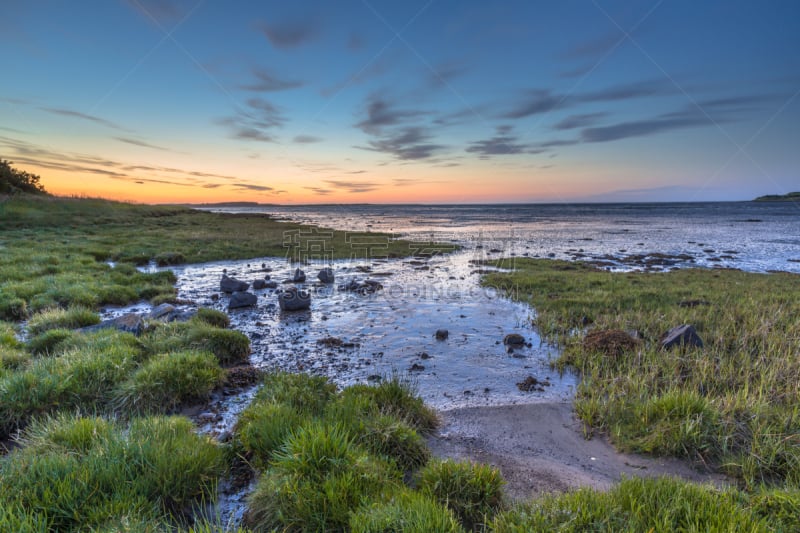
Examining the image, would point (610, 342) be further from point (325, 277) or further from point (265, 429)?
point (325, 277)

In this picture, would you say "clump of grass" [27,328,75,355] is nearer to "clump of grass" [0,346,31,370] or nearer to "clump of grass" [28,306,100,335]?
"clump of grass" [0,346,31,370]

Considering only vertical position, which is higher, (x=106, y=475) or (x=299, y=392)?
(x=106, y=475)

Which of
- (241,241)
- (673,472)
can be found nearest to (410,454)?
(673,472)

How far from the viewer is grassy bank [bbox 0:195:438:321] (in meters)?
12.7

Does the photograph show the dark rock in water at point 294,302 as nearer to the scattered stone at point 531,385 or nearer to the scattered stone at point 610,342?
the scattered stone at point 531,385

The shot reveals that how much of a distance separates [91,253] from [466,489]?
27.9 meters

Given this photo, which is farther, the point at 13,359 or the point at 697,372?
the point at 697,372

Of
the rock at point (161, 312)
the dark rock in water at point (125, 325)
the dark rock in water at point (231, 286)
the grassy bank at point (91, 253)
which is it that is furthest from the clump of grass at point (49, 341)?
the dark rock in water at point (231, 286)

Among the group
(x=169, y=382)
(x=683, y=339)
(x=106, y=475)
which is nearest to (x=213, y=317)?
(x=169, y=382)

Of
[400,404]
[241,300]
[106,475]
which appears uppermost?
[106,475]

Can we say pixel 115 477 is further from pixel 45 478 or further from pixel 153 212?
pixel 153 212

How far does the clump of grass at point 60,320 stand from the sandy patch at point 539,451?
1056 centimetres

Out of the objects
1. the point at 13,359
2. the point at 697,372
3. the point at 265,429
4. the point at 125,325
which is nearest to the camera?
the point at 265,429

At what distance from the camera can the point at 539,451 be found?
5.75 meters
